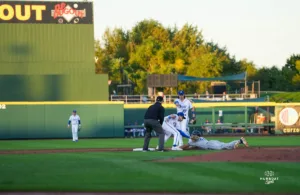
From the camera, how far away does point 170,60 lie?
73.6m

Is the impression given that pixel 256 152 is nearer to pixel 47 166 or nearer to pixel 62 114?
pixel 47 166

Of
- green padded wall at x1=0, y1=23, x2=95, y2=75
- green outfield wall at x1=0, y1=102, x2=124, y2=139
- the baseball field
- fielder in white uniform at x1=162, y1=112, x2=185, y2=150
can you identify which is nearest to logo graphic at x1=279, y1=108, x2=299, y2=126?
green outfield wall at x1=0, y1=102, x2=124, y2=139

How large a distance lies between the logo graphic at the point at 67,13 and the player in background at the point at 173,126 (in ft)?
89.1

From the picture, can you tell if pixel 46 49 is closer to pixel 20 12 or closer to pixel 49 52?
pixel 49 52

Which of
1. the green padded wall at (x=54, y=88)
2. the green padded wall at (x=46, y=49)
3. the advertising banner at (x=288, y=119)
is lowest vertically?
the advertising banner at (x=288, y=119)

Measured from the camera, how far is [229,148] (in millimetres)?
21234

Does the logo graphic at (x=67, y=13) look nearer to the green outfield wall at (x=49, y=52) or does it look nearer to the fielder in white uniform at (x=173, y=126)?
the green outfield wall at (x=49, y=52)

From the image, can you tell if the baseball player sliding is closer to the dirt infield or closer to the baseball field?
the dirt infield

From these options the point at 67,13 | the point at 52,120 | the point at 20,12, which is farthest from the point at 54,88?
the point at 52,120

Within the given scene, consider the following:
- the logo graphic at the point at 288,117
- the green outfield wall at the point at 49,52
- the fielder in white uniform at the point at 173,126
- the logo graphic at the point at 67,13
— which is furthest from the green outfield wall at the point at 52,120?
the fielder in white uniform at the point at 173,126

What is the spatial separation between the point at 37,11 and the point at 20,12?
3.88 feet

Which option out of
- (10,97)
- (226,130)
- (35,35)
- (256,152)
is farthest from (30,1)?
(256,152)

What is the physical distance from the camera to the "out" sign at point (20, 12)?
46969 mm

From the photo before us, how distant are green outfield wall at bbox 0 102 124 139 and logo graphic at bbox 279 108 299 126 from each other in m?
10.2
